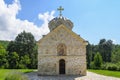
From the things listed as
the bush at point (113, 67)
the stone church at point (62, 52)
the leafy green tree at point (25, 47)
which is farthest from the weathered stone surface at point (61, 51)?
the leafy green tree at point (25, 47)

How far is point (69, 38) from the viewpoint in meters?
31.9

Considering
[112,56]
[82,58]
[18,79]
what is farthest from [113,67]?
[18,79]

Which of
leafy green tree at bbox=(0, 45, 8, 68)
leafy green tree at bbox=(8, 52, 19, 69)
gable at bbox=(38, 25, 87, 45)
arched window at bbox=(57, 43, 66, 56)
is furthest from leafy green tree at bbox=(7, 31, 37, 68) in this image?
gable at bbox=(38, 25, 87, 45)

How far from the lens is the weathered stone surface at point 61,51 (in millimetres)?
31578

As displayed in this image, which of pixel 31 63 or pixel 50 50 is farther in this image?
pixel 31 63

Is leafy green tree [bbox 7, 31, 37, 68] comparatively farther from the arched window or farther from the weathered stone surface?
the arched window

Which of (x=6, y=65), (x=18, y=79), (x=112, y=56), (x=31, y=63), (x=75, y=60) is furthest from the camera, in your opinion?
(x=112, y=56)

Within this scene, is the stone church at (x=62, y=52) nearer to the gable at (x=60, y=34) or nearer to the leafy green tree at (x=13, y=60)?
the gable at (x=60, y=34)

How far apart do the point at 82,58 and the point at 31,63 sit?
73.5 feet

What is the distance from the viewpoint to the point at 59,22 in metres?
38.0

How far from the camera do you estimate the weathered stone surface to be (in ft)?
104

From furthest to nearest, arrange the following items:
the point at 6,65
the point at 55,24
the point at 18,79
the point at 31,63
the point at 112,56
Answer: the point at 112,56, the point at 31,63, the point at 6,65, the point at 55,24, the point at 18,79

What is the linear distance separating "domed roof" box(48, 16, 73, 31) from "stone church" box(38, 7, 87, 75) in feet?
19.9

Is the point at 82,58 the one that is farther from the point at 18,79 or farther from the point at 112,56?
the point at 112,56
